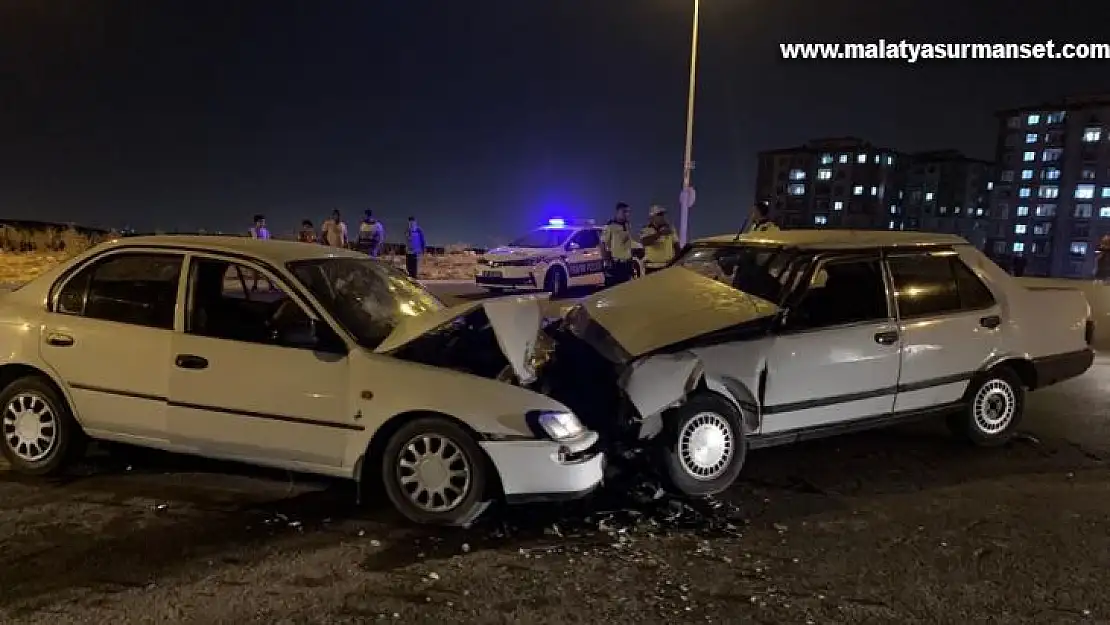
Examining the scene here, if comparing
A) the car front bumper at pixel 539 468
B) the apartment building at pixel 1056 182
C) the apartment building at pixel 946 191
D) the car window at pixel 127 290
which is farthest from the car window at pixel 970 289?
the apartment building at pixel 946 191

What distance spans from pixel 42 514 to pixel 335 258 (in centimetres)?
218

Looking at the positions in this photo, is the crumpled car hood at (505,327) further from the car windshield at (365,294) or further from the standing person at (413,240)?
the standing person at (413,240)

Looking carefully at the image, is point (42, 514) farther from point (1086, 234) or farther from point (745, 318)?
point (1086, 234)

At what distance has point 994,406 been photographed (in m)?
6.26

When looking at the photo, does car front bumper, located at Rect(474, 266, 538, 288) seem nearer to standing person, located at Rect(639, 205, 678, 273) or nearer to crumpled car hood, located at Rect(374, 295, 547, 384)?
standing person, located at Rect(639, 205, 678, 273)

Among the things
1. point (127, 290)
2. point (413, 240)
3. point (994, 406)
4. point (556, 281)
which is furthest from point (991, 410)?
point (413, 240)

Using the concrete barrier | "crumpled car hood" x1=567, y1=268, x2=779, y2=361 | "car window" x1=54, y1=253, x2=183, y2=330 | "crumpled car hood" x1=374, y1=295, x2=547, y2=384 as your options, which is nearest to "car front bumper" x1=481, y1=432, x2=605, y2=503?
"crumpled car hood" x1=374, y1=295, x2=547, y2=384

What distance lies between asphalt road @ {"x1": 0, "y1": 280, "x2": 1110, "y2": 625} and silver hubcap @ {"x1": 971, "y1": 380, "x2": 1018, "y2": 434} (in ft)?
2.21

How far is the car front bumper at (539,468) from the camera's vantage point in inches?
165

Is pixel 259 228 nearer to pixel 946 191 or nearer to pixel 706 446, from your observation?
pixel 706 446

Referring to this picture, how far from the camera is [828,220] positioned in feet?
315

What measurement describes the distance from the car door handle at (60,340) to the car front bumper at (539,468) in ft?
8.84

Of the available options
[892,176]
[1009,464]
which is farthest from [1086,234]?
[1009,464]

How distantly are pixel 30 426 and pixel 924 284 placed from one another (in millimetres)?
6000
